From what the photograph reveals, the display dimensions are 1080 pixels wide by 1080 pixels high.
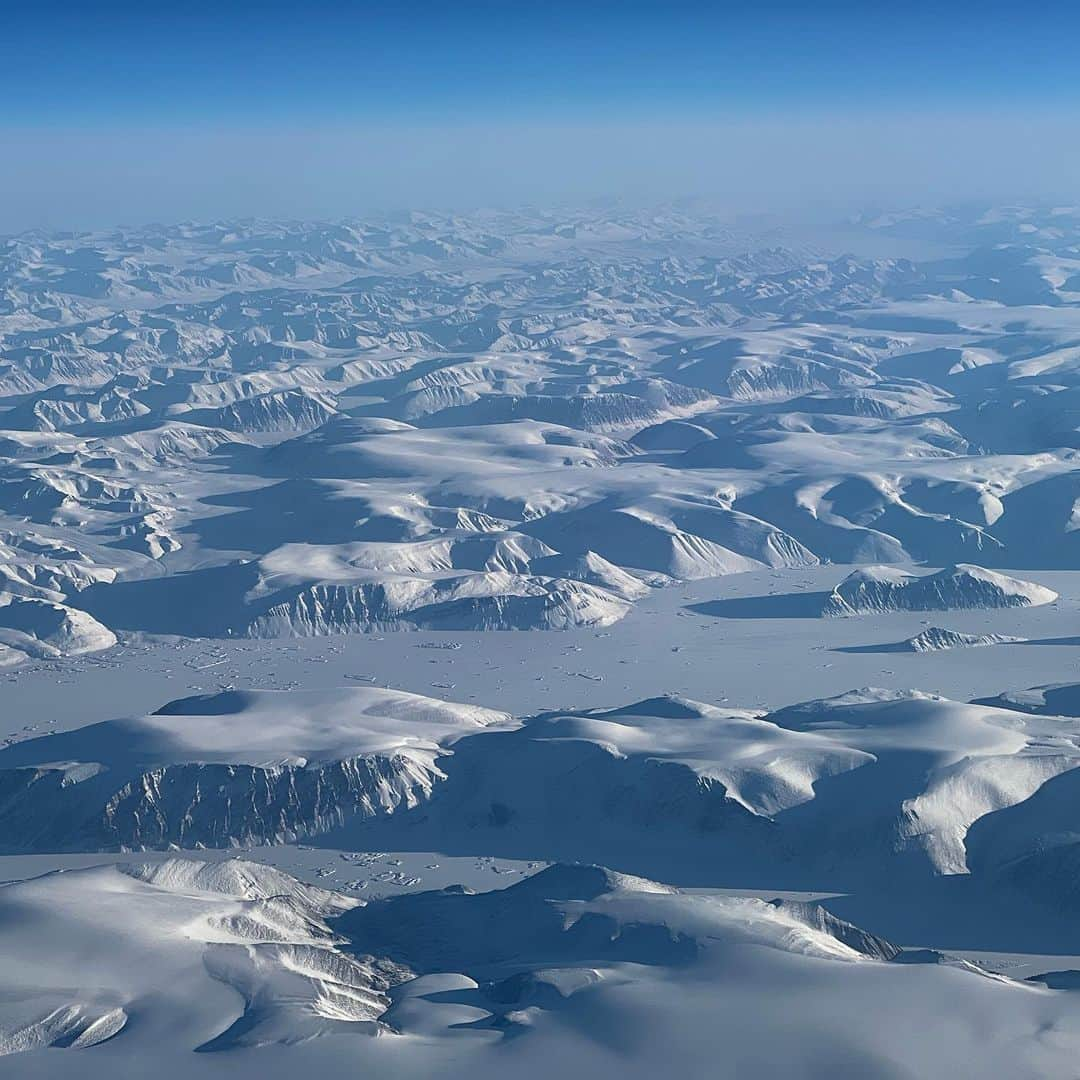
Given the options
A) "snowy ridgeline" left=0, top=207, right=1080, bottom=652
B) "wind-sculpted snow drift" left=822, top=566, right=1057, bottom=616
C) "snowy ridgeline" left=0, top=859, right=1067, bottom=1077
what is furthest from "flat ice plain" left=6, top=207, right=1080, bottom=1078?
"snowy ridgeline" left=0, top=207, right=1080, bottom=652

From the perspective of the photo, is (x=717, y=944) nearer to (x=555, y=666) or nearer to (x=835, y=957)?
(x=835, y=957)

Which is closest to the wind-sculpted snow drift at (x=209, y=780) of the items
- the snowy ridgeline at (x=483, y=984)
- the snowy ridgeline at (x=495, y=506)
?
the snowy ridgeline at (x=483, y=984)

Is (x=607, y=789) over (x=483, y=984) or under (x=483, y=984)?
under

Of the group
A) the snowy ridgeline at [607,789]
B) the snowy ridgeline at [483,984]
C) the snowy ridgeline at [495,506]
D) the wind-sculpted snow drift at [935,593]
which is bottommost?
the wind-sculpted snow drift at [935,593]

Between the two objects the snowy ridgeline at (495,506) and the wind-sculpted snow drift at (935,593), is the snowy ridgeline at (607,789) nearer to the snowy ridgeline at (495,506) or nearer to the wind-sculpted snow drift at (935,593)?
the snowy ridgeline at (495,506)

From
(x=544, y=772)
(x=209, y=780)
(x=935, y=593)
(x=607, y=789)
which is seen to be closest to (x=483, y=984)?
(x=607, y=789)


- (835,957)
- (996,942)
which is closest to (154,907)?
(835,957)

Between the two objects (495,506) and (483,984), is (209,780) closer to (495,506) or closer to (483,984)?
(483,984)

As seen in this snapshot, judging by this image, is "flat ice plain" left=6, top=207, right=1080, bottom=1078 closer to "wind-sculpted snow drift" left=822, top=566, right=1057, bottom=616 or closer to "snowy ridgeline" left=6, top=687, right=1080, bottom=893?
"snowy ridgeline" left=6, top=687, right=1080, bottom=893
